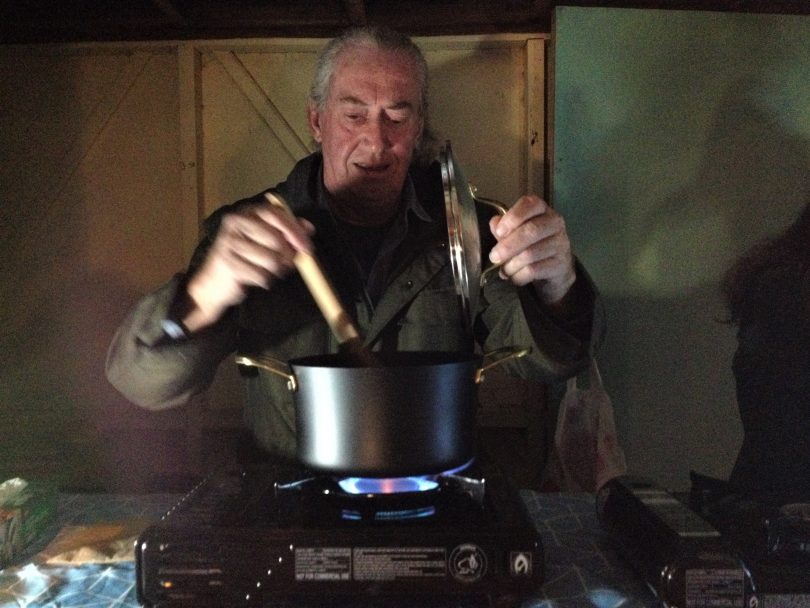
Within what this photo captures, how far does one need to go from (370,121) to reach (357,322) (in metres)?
0.34

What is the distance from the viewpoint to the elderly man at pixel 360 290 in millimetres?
890

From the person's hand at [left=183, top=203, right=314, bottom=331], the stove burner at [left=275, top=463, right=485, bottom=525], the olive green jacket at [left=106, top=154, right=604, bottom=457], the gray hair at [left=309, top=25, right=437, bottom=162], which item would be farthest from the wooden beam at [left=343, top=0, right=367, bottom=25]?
the stove burner at [left=275, top=463, right=485, bottom=525]

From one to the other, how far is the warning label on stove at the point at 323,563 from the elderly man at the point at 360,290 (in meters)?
0.37

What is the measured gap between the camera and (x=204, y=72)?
66.7 inches

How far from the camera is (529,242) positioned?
73 centimetres

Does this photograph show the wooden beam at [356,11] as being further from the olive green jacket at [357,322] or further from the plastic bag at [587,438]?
the plastic bag at [587,438]

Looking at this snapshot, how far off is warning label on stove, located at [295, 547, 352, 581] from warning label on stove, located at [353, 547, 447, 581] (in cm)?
2

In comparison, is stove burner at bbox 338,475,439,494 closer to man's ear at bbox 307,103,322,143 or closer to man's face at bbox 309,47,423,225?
man's face at bbox 309,47,423,225

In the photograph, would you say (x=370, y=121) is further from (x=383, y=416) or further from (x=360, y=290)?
(x=383, y=416)

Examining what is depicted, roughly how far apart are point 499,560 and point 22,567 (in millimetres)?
529

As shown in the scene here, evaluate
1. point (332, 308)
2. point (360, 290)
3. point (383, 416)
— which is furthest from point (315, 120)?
point (383, 416)

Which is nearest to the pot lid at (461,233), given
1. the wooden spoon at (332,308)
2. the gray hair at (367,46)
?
the wooden spoon at (332,308)

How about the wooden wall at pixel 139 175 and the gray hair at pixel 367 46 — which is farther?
the wooden wall at pixel 139 175

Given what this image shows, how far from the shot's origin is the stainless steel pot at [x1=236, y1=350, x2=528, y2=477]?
59cm
